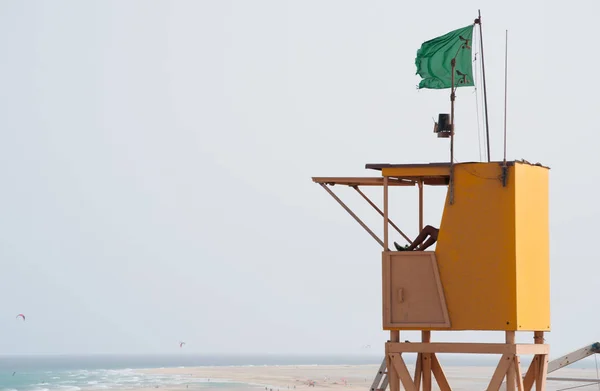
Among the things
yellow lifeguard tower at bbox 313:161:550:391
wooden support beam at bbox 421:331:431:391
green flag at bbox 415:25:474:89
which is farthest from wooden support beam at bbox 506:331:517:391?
green flag at bbox 415:25:474:89

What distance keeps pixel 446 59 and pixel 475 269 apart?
10.9ft

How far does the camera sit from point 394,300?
15.9m

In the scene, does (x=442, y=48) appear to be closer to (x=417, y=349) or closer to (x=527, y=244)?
(x=527, y=244)

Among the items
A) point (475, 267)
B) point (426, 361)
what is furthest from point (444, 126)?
point (426, 361)

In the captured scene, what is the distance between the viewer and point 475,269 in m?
15.5

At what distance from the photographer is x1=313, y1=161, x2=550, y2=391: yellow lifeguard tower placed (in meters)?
15.3

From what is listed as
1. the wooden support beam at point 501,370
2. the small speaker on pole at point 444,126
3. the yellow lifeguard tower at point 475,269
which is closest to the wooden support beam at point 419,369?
the yellow lifeguard tower at point 475,269

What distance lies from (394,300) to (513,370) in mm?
1872

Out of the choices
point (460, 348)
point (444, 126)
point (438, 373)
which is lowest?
point (438, 373)

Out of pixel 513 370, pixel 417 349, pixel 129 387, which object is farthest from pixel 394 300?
pixel 129 387

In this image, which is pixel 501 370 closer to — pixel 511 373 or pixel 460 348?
pixel 511 373

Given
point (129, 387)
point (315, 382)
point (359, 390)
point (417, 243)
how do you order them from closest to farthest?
point (417, 243), point (359, 390), point (129, 387), point (315, 382)

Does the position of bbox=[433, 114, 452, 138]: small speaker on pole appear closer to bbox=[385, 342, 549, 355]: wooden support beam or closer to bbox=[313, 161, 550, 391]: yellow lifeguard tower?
bbox=[313, 161, 550, 391]: yellow lifeguard tower

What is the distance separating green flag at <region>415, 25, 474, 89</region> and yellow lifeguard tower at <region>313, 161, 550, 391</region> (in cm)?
157
